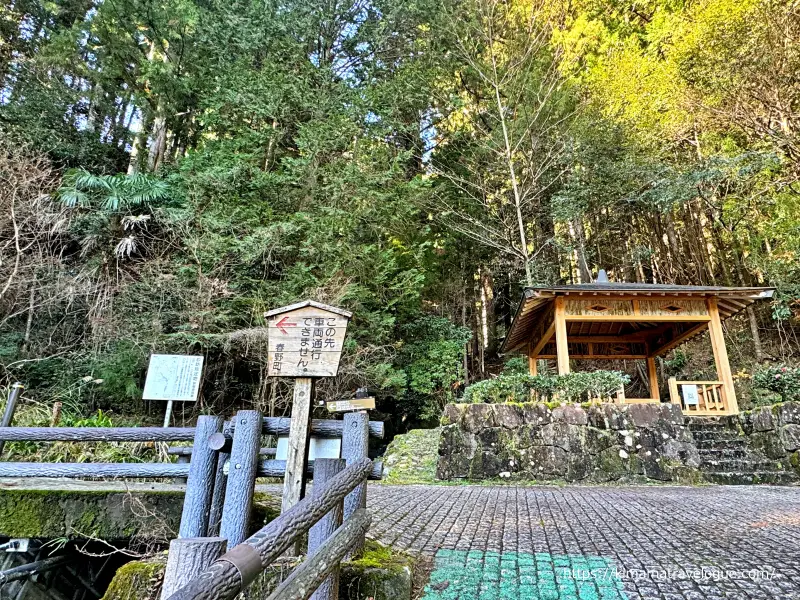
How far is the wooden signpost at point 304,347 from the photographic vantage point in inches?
95.7

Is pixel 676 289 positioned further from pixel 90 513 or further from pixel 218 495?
pixel 90 513

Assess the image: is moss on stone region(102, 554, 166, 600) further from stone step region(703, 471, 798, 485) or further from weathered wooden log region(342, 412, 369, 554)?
stone step region(703, 471, 798, 485)

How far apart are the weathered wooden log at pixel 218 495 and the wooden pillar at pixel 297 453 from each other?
0.34m

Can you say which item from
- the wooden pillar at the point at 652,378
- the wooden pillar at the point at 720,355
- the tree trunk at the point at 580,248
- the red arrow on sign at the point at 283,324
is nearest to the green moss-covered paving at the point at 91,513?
the red arrow on sign at the point at 283,324

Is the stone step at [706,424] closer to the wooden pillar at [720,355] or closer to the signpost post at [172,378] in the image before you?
the wooden pillar at [720,355]

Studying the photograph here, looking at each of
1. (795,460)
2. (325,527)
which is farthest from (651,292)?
(325,527)

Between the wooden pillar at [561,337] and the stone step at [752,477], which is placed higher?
the wooden pillar at [561,337]

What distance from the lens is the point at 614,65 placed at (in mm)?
11578

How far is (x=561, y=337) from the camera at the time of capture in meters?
7.18

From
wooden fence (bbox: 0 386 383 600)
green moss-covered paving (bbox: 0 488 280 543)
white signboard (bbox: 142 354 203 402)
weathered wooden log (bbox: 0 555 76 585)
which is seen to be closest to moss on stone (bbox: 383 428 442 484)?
white signboard (bbox: 142 354 203 402)

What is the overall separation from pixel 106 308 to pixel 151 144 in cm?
531

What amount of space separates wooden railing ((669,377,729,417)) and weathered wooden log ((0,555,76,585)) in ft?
27.7

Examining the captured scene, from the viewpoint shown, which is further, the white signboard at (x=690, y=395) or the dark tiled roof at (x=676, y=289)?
the white signboard at (x=690, y=395)

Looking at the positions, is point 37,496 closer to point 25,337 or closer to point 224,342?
point 224,342
